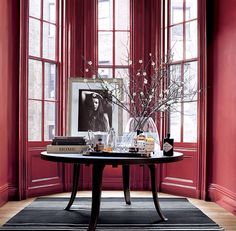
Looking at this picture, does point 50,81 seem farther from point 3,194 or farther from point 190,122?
point 190,122

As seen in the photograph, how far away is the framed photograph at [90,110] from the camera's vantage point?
4211 millimetres

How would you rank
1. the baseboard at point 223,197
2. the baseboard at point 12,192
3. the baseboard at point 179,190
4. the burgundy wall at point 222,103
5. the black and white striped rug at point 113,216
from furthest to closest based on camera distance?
1. the baseboard at point 179,190
2. the baseboard at point 12,192
3. the burgundy wall at point 222,103
4. the baseboard at point 223,197
5. the black and white striped rug at point 113,216

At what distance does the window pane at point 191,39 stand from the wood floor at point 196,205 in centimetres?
176

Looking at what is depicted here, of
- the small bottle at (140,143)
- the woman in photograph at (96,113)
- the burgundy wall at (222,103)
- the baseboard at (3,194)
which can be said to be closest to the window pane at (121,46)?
the burgundy wall at (222,103)

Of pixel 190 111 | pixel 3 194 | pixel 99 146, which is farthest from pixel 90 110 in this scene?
pixel 190 111

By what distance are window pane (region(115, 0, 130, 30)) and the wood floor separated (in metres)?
2.20

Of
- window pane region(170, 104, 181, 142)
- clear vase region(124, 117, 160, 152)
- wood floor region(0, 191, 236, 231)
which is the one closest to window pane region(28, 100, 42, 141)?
wood floor region(0, 191, 236, 231)

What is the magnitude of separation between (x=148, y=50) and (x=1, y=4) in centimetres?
198

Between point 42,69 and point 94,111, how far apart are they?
1.21 meters

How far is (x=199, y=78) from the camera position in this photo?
4.79 m

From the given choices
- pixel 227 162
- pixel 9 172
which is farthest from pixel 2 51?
pixel 227 162

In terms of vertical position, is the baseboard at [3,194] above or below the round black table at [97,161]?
below

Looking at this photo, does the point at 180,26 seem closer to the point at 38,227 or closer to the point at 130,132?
the point at 130,132

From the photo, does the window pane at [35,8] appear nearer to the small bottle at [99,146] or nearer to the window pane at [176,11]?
the window pane at [176,11]
